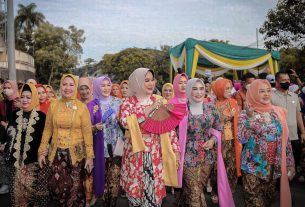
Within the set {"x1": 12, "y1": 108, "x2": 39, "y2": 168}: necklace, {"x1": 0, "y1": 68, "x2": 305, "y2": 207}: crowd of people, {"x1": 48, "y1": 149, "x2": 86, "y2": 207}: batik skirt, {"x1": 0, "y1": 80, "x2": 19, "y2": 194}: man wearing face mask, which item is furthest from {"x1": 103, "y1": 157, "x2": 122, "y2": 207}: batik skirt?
{"x1": 0, "y1": 80, "x2": 19, "y2": 194}: man wearing face mask

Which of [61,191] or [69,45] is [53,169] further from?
[69,45]

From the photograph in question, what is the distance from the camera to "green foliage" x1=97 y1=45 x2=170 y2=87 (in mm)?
42625

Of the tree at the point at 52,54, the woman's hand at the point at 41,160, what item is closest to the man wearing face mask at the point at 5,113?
the woman's hand at the point at 41,160

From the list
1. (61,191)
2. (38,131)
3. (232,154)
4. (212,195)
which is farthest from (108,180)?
(232,154)

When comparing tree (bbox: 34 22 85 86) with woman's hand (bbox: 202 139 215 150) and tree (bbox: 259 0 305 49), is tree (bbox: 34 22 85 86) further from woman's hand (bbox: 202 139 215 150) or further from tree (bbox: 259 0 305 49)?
woman's hand (bbox: 202 139 215 150)

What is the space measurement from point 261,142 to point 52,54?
121ft

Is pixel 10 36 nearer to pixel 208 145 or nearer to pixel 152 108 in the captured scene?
pixel 152 108

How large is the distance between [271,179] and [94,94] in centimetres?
285

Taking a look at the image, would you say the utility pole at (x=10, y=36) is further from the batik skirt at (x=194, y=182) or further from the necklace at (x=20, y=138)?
the batik skirt at (x=194, y=182)

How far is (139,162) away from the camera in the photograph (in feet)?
11.6

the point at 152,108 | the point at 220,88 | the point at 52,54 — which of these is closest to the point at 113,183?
the point at 152,108

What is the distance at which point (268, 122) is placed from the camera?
3.71 m

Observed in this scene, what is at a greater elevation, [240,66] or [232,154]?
[240,66]

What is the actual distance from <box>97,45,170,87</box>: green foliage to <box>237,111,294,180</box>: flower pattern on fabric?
122 ft
